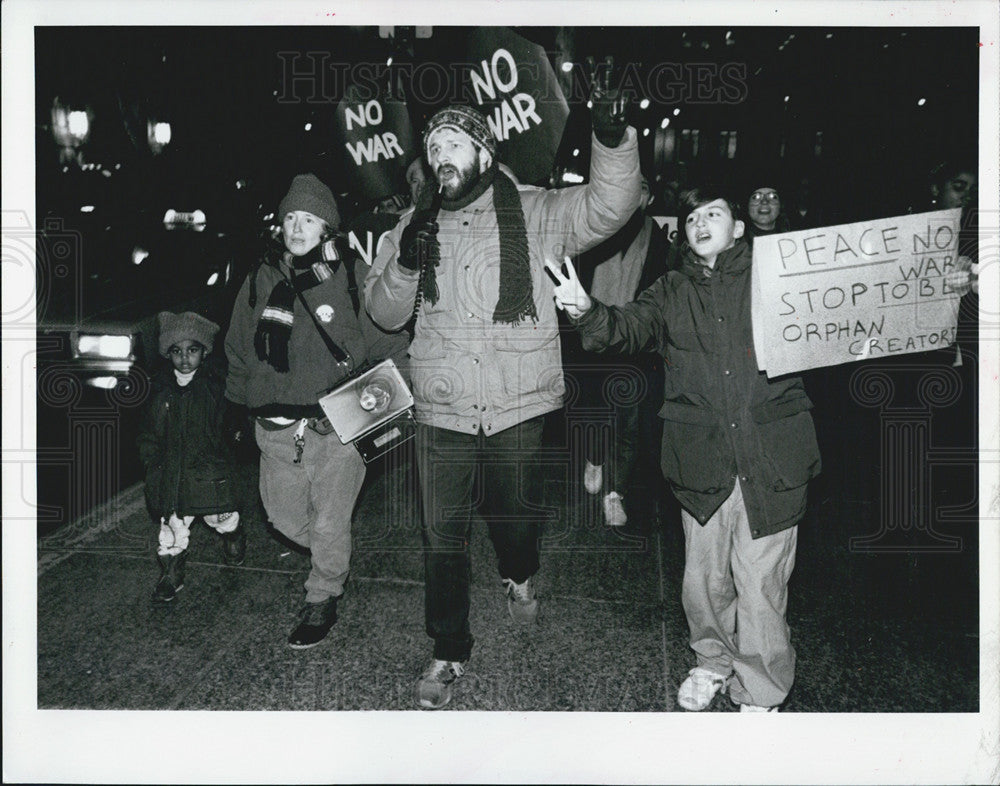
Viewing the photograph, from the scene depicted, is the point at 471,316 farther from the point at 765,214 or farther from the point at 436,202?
the point at 765,214

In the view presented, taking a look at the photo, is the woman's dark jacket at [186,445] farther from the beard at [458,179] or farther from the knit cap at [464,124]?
the knit cap at [464,124]

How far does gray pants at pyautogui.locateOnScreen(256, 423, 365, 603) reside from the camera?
12.0 ft

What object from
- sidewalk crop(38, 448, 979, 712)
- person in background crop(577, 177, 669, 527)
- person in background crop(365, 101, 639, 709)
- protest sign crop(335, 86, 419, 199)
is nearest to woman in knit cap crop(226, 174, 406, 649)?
sidewalk crop(38, 448, 979, 712)

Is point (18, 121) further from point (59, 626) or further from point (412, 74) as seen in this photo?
point (59, 626)

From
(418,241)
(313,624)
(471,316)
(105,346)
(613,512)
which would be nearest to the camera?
(418,241)

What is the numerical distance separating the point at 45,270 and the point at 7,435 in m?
0.71

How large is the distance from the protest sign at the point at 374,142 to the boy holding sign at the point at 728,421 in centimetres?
160

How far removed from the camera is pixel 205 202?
459 cm

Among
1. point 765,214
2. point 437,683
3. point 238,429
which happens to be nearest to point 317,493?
point 238,429

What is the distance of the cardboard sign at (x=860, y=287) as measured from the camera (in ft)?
10.1

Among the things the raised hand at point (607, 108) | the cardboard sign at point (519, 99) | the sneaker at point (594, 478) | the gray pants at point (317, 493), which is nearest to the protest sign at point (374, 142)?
the cardboard sign at point (519, 99)

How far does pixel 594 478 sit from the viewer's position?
5168 millimetres

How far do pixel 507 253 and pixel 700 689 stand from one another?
1.86 m

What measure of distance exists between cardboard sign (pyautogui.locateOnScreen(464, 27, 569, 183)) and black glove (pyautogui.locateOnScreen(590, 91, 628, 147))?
90 cm
